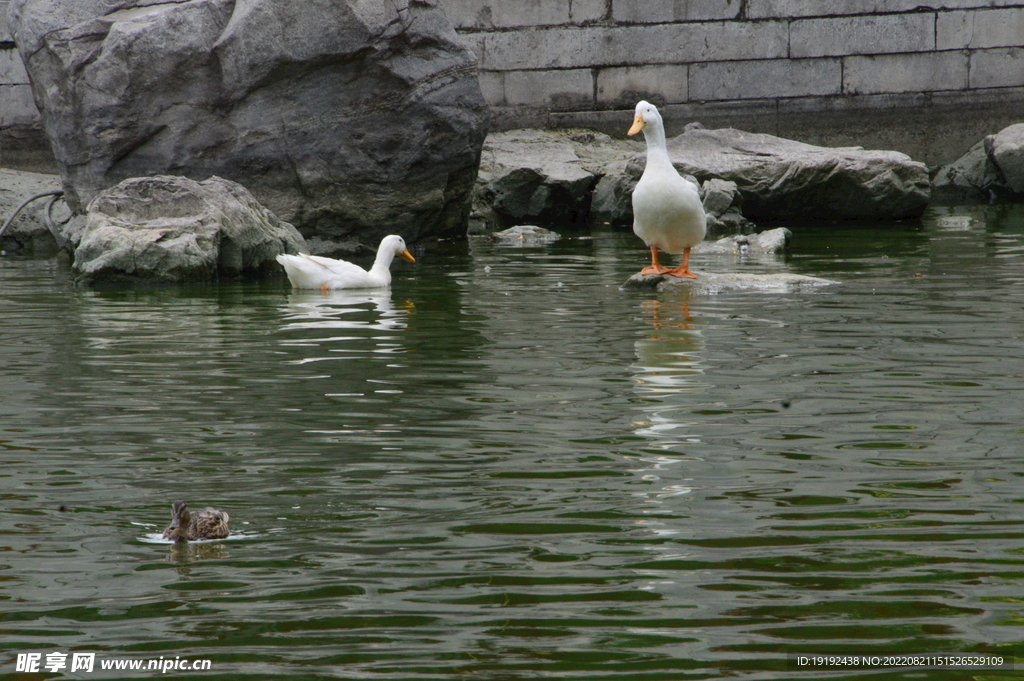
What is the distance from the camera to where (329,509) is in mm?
3270

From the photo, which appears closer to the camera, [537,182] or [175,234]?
[175,234]

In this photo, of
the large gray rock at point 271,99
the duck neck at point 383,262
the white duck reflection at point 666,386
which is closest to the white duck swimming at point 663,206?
the white duck reflection at point 666,386

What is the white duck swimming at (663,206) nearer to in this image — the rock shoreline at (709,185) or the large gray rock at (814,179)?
the rock shoreline at (709,185)

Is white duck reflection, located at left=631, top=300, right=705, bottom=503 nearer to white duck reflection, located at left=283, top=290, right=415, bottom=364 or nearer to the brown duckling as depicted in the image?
the brown duckling

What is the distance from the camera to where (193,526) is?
9.71 feet

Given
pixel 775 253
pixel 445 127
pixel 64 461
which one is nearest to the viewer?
pixel 64 461

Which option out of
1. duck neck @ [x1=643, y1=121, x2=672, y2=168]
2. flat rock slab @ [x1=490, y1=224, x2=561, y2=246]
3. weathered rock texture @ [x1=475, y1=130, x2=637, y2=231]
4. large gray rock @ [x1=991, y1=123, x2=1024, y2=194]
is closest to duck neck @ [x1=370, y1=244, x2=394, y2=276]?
duck neck @ [x1=643, y1=121, x2=672, y2=168]

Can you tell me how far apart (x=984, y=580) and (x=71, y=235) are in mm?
9301

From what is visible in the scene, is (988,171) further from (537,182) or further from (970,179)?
(537,182)

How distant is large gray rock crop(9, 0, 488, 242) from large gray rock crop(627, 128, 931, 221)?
271 centimetres

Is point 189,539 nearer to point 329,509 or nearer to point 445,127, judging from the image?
point 329,509

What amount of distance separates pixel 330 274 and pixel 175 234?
142cm

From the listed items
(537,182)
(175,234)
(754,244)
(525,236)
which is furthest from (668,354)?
(537,182)

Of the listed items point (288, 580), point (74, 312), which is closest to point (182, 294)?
point (74, 312)
